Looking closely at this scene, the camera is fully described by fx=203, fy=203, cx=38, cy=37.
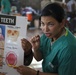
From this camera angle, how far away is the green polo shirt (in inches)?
42.5

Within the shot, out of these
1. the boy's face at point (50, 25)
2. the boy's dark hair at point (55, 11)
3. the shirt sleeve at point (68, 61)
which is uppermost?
the boy's dark hair at point (55, 11)

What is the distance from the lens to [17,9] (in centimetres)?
746

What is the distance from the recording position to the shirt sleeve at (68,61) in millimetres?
1076

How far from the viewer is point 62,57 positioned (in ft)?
3.58

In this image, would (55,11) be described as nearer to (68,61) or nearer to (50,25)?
(50,25)

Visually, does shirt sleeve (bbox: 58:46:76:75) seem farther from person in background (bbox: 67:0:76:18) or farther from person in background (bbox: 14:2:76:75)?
person in background (bbox: 67:0:76:18)

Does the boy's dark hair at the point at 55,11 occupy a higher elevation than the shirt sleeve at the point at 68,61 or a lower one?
higher

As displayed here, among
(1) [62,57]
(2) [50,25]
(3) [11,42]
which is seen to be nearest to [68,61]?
(1) [62,57]

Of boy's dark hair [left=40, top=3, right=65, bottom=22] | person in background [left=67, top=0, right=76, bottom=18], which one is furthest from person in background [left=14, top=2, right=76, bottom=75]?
person in background [left=67, top=0, right=76, bottom=18]

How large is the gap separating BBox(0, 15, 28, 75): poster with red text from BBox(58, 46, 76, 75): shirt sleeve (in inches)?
9.0

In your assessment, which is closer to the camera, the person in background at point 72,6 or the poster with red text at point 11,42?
the poster with red text at point 11,42

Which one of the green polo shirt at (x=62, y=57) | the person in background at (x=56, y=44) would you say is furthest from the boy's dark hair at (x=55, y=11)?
the green polo shirt at (x=62, y=57)

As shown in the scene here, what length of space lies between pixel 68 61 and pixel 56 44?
0.45 ft

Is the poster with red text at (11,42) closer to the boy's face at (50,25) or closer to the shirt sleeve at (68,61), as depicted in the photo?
the boy's face at (50,25)
